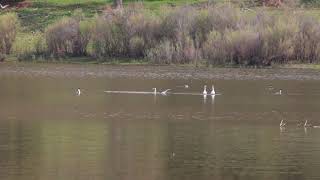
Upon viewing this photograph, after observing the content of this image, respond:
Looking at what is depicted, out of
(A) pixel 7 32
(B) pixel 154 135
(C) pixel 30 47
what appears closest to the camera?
(B) pixel 154 135

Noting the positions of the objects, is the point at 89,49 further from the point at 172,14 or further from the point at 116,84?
the point at 116,84

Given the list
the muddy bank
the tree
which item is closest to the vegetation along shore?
the muddy bank

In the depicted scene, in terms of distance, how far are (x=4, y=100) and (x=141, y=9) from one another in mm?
31239

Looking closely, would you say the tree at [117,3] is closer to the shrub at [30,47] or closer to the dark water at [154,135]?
the shrub at [30,47]

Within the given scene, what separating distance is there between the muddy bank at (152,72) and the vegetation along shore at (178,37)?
7.49 feet

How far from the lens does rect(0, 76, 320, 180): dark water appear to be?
953 inches

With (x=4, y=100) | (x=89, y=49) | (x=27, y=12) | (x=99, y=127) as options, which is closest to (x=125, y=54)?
(x=89, y=49)

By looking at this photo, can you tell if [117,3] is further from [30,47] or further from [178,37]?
[178,37]

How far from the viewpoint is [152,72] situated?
192 ft

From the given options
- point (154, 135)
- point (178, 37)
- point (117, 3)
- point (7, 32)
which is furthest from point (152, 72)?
point (154, 135)

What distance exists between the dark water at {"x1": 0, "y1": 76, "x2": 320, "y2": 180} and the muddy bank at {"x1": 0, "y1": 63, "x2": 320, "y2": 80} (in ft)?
25.1

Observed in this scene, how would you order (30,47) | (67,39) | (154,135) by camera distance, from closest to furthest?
1. (154,135)
2. (67,39)
3. (30,47)

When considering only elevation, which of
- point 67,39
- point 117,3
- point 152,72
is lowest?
point 152,72

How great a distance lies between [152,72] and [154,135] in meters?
28.3
